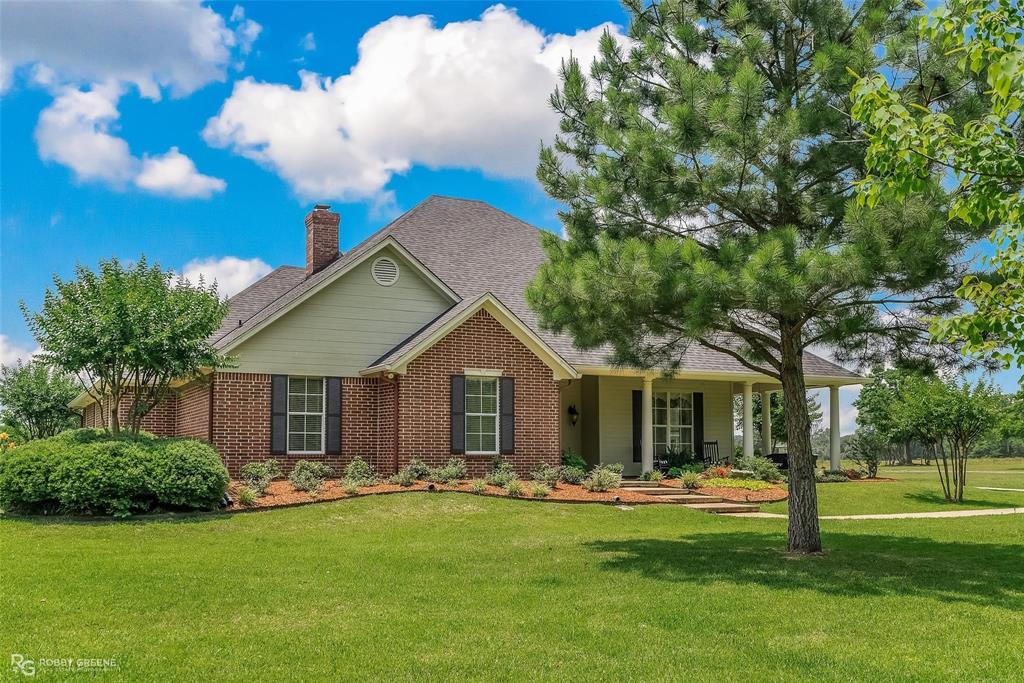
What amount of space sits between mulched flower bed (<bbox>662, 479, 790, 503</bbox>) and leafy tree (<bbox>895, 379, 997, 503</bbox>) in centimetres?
352

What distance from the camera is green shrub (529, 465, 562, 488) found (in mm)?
18734

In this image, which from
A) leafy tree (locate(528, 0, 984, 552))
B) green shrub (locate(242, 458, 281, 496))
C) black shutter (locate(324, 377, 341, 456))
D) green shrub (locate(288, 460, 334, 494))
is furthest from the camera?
black shutter (locate(324, 377, 341, 456))

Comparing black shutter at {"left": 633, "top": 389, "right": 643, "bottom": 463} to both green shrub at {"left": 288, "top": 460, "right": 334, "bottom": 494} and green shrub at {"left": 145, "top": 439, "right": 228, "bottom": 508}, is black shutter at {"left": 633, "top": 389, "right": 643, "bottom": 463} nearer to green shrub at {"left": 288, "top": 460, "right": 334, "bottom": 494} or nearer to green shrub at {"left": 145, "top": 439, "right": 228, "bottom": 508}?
green shrub at {"left": 288, "top": 460, "right": 334, "bottom": 494}

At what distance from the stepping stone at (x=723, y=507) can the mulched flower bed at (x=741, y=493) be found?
0.51 metres

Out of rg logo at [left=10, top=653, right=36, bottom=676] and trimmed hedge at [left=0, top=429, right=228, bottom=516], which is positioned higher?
trimmed hedge at [left=0, top=429, right=228, bottom=516]

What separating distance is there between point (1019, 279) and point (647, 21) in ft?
22.7

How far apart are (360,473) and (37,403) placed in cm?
1846

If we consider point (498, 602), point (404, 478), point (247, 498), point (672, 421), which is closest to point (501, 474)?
point (404, 478)

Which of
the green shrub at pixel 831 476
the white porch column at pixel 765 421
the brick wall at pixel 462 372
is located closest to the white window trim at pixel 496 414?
the brick wall at pixel 462 372

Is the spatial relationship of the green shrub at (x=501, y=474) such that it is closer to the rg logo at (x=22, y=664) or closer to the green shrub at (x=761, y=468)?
the green shrub at (x=761, y=468)

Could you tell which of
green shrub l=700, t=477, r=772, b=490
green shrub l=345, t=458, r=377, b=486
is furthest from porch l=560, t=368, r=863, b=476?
green shrub l=345, t=458, r=377, b=486

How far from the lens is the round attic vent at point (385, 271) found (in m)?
20.1

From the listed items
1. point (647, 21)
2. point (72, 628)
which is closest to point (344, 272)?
point (647, 21)

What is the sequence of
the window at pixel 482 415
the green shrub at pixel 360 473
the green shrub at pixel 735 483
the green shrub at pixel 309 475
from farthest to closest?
the green shrub at pixel 735 483, the window at pixel 482 415, the green shrub at pixel 360 473, the green shrub at pixel 309 475
